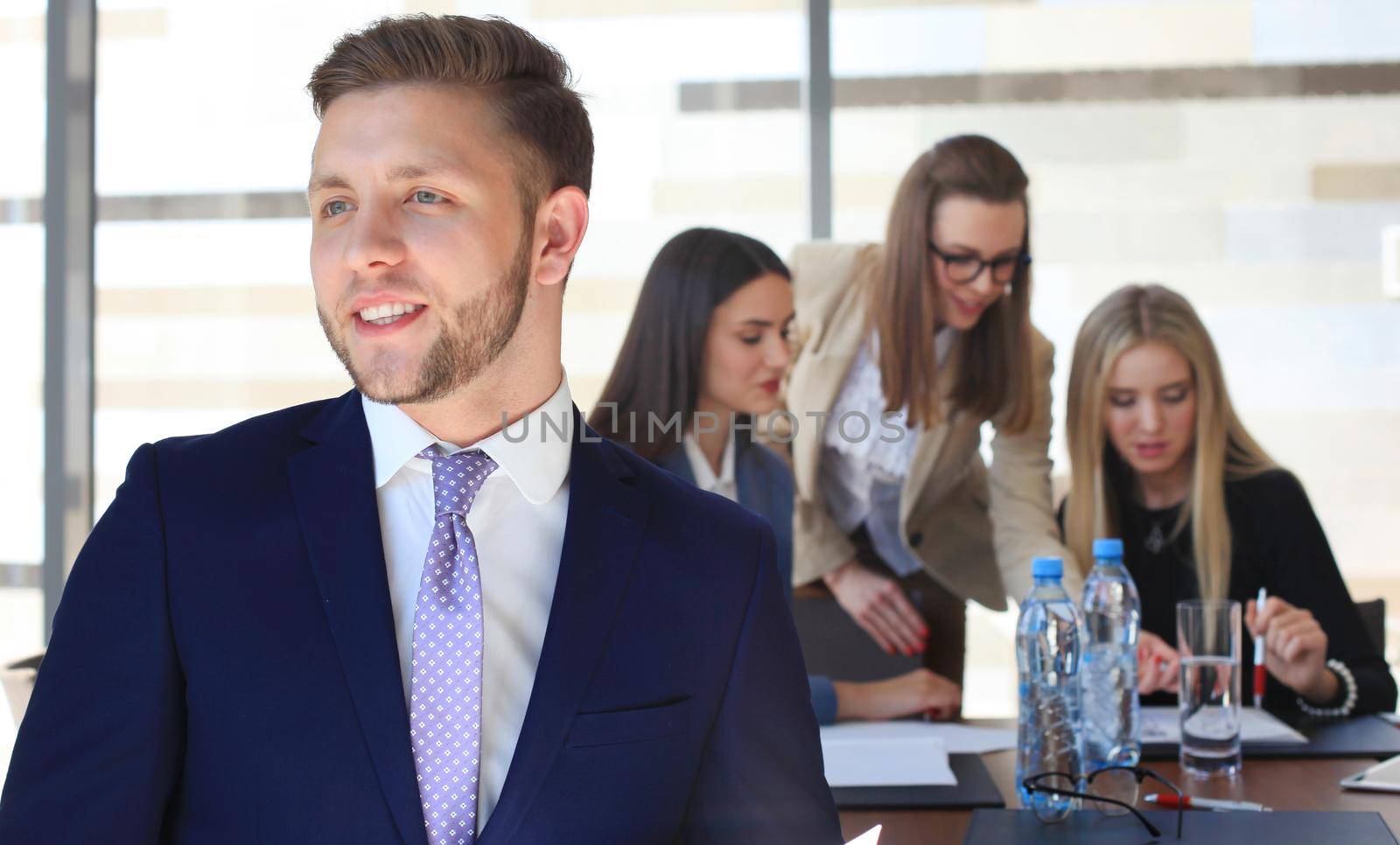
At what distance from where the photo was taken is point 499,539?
1.12 metres

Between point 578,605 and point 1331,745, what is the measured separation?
1505 mm

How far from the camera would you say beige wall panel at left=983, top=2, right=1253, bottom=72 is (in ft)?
11.8

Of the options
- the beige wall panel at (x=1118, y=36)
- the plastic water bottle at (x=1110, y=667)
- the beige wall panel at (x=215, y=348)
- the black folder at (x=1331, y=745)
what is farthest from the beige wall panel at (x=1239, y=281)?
the beige wall panel at (x=215, y=348)

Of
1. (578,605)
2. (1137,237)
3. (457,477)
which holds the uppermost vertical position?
(1137,237)

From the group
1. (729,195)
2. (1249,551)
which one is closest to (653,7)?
(729,195)

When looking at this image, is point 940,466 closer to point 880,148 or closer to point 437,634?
point 880,148

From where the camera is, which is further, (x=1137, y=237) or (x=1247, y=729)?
(x=1137, y=237)

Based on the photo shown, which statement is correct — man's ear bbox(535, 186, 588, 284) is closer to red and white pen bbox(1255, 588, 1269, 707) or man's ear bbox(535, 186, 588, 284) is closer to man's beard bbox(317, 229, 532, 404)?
man's beard bbox(317, 229, 532, 404)

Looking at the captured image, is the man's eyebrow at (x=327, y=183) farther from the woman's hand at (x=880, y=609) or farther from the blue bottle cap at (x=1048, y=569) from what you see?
the woman's hand at (x=880, y=609)

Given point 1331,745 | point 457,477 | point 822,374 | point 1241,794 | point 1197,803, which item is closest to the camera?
point 457,477

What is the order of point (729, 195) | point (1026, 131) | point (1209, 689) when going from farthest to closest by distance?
point (729, 195)
point (1026, 131)
point (1209, 689)

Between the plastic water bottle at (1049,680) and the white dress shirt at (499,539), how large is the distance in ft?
2.89

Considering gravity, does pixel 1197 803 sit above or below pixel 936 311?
below

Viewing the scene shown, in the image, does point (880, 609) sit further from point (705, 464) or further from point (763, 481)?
point (705, 464)
